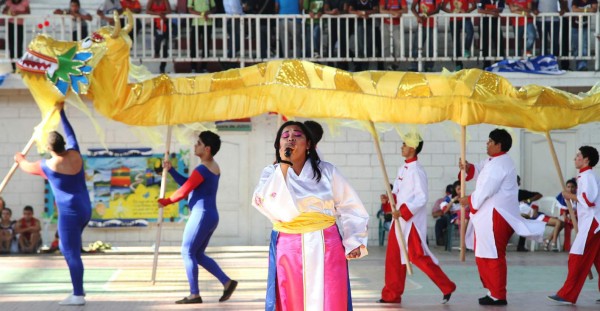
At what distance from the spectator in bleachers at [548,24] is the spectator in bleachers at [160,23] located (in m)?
6.84

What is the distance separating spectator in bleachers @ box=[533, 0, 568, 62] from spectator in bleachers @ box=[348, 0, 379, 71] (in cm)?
303

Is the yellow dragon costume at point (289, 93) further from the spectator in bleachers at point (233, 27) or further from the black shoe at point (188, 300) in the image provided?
the spectator in bleachers at point (233, 27)

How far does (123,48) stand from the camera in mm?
11867

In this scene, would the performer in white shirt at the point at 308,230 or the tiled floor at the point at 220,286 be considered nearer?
the performer in white shirt at the point at 308,230

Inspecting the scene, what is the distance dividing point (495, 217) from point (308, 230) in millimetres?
4400

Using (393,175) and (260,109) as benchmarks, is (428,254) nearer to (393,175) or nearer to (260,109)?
(260,109)

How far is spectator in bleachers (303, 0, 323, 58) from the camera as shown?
779 inches

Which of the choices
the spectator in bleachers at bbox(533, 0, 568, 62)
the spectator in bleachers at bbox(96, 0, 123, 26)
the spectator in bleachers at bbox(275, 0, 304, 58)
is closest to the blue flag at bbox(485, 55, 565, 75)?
the spectator in bleachers at bbox(533, 0, 568, 62)

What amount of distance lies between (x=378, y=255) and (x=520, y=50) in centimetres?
532

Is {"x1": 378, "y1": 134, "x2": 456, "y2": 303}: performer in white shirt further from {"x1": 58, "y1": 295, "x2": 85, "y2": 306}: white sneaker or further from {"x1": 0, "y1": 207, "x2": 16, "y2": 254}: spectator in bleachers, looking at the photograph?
{"x1": 0, "y1": 207, "x2": 16, "y2": 254}: spectator in bleachers

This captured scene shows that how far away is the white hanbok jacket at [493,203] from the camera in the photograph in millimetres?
11516

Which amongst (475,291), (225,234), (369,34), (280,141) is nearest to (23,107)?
(225,234)

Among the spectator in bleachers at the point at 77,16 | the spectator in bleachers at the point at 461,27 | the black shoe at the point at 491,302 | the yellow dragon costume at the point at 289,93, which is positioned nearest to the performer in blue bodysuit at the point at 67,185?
the yellow dragon costume at the point at 289,93

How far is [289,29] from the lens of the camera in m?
20.5
